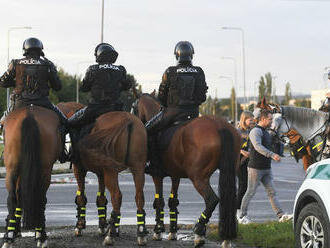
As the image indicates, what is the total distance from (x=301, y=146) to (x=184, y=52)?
301 cm

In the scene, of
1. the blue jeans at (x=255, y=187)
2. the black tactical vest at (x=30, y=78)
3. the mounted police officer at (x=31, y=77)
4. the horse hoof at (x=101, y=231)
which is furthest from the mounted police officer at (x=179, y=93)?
the blue jeans at (x=255, y=187)

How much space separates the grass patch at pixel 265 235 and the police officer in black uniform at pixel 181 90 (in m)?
1.78

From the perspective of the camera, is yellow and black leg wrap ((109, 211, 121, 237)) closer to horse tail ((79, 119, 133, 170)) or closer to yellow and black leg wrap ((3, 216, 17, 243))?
horse tail ((79, 119, 133, 170))

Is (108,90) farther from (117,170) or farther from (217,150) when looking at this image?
(217,150)

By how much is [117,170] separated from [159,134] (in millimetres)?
954

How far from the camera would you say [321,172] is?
307 inches

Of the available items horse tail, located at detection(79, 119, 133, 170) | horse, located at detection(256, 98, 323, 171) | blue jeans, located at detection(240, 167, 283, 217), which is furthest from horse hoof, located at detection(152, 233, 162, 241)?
horse, located at detection(256, 98, 323, 171)

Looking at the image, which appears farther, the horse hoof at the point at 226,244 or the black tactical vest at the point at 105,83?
the black tactical vest at the point at 105,83

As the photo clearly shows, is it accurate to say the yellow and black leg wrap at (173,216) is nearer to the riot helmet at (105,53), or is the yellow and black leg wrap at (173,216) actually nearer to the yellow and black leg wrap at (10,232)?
the riot helmet at (105,53)

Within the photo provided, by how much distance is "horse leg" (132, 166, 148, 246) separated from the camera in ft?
32.4

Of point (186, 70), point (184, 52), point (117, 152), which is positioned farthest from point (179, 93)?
point (117, 152)

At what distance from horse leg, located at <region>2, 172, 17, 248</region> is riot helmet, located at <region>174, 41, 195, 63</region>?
2.97m

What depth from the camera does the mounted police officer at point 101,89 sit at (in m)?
10.7

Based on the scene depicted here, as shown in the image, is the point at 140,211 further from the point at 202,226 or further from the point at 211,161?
the point at 211,161
